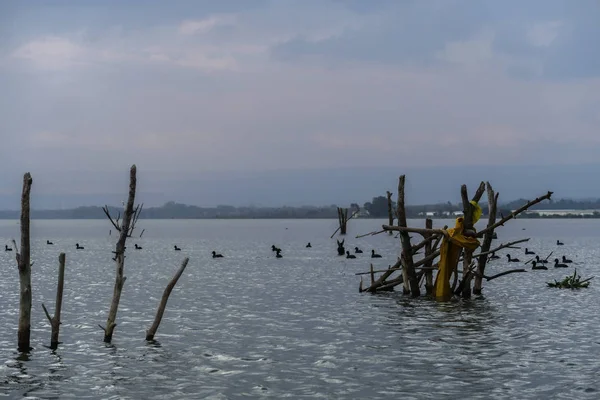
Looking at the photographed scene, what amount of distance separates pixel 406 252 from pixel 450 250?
68.8 inches

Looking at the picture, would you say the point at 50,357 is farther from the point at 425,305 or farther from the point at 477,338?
the point at 425,305

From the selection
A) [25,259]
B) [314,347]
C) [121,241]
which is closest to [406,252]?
[314,347]

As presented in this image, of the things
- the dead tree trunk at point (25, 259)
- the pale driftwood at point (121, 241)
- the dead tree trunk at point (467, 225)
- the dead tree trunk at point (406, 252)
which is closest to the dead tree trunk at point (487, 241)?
the dead tree trunk at point (467, 225)

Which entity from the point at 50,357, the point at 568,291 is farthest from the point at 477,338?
the point at 568,291

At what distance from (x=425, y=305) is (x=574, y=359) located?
10193 millimetres

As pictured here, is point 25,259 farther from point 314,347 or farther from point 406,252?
point 406,252

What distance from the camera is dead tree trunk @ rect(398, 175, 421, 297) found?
97.6 feet

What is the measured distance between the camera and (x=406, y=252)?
29.7m

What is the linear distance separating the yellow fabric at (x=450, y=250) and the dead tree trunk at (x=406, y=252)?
112cm

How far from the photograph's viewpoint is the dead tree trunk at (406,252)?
29.7 metres

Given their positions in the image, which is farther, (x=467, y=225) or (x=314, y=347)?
(x=467, y=225)

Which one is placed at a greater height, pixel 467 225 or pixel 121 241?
pixel 467 225

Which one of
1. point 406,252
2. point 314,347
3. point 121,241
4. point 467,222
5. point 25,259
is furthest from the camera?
point 406,252

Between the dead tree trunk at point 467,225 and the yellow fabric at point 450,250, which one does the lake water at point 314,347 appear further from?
the dead tree trunk at point 467,225
